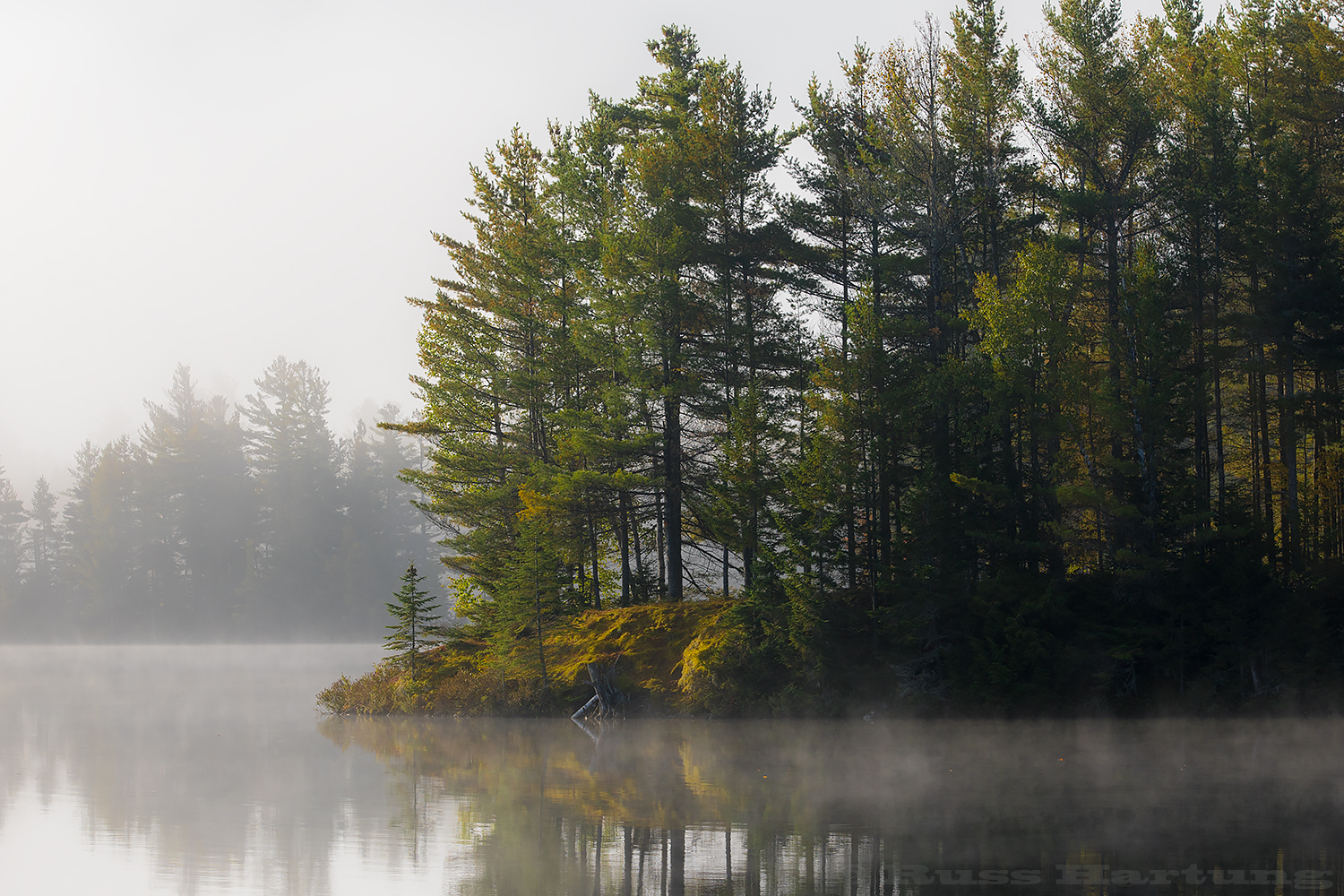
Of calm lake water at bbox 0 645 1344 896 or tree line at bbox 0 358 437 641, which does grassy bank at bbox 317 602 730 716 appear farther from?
tree line at bbox 0 358 437 641

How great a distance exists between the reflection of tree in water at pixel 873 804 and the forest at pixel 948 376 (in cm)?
296

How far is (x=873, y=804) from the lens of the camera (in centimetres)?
1443

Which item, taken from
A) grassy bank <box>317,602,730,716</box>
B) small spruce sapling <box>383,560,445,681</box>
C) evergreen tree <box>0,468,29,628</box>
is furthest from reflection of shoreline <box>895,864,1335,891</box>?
evergreen tree <box>0,468,29,628</box>

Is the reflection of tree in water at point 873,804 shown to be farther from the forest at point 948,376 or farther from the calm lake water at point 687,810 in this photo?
the forest at point 948,376

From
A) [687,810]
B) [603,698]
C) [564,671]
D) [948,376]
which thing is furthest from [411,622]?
[687,810]

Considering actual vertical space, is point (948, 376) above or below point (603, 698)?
above

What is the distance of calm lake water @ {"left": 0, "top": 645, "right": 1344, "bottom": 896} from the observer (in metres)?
10.7

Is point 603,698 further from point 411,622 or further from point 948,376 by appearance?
point 948,376

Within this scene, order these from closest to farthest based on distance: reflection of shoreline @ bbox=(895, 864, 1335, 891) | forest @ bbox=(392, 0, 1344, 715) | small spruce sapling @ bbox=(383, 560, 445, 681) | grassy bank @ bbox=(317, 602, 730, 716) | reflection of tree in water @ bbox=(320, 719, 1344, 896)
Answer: reflection of shoreline @ bbox=(895, 864, 1335, 891) < reflection of tree in water @ bbox=(320, 719, 1344, 896) < forest @ bbox=(392, 0, 1344, 715) < grassy bank @ bbox=(317, 602, 730, 716) < small spruce sapling @ bbox=(383, 560, 445, 681)

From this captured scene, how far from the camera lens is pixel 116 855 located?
12.4 m

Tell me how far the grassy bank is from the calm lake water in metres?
3.00

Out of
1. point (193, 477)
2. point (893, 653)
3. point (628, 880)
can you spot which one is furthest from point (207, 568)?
point (628, 880)

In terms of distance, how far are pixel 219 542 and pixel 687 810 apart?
3303 inches

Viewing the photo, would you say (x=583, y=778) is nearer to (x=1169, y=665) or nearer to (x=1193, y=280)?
(x=1169, y=665)
